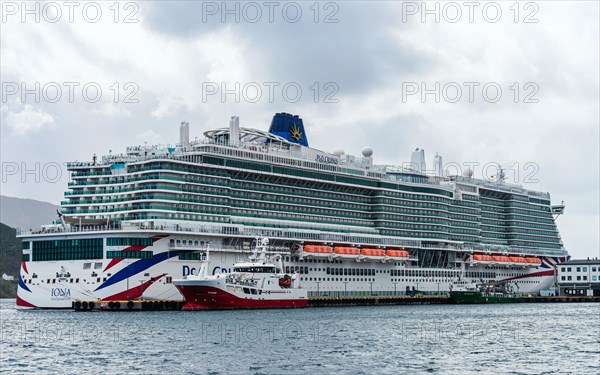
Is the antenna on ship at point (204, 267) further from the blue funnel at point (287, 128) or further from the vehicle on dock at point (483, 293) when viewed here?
the vehicle on dock at point (483, 293)

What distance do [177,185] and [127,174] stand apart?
6.24 m

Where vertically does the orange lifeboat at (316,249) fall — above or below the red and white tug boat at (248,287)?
above

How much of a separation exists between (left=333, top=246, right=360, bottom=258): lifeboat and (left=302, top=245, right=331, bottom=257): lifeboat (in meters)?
1.68

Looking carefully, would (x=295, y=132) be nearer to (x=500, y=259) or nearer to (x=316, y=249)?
(x=316, y=249)

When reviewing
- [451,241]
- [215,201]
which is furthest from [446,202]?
[215,201]

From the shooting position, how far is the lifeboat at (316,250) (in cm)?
11831

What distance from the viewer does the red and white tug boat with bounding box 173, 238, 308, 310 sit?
97781mm

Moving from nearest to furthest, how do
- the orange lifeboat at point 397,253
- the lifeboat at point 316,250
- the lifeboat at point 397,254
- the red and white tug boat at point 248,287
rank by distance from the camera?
the red and white tug boat at point 248,287, the lifeboat at point 316,250, the lifeboat at point 397,254, the orange lifeboat at point 397,253

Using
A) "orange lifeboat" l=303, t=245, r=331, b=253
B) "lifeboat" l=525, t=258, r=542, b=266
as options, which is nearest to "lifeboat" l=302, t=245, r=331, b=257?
"orange lifeboat" l=303, t=245, r=331, b=253

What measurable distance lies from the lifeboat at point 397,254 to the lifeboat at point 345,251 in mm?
7832

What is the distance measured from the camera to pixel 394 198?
143500 millimetres

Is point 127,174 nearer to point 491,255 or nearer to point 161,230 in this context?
point 161,230

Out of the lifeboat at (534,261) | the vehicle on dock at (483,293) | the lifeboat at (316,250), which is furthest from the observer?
the lifeboat at (534,261)

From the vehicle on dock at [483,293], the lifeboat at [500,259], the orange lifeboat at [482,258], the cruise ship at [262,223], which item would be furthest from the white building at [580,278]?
the orange lifeboat at [482,258]
